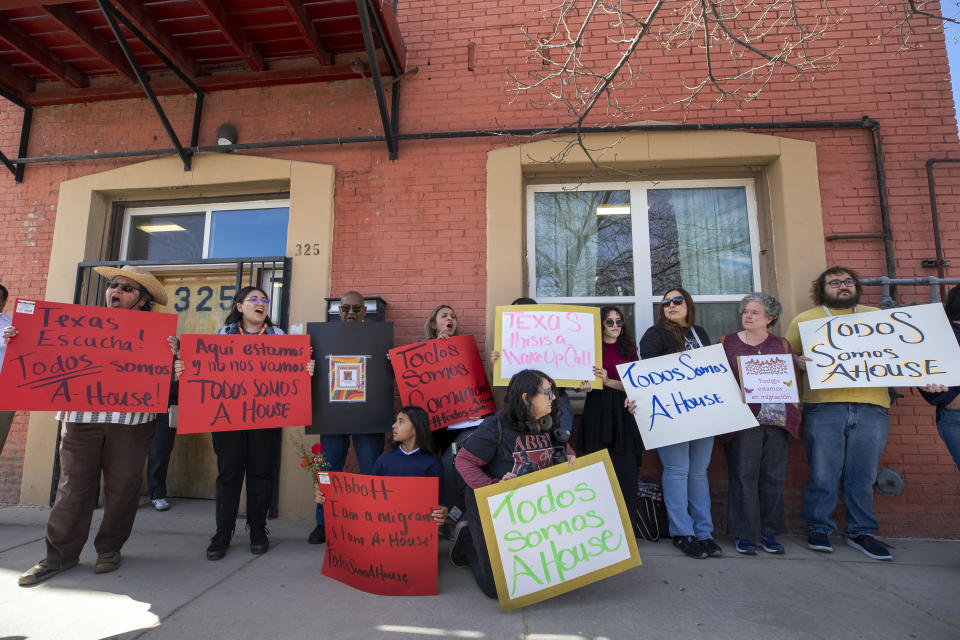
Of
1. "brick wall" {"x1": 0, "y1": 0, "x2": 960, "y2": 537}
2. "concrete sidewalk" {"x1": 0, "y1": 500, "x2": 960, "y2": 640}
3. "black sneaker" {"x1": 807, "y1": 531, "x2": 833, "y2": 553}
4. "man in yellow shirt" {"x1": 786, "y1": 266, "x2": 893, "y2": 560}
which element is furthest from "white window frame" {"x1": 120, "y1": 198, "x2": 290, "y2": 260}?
"black sneaker" {"x1": 807, "y1": 531, "x2": 833, "y2": 553}

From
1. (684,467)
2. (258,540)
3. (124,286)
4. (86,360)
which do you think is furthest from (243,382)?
(684,467)

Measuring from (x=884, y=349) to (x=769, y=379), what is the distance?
0.85 meters

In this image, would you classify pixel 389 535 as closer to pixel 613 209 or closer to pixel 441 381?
pixel 441 381

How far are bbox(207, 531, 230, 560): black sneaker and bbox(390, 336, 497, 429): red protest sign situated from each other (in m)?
1.57

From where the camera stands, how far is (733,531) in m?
3.73

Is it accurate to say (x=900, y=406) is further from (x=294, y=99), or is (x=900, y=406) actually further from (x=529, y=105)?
(x=294, y=99)

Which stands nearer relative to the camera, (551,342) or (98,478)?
(98,478)

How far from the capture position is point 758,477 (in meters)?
3.80

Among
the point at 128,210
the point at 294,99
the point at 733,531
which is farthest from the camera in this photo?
the point at 128,210

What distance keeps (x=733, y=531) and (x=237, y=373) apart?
3.86 meters

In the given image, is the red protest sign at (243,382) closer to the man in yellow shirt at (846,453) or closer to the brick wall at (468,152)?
the brick wall at (468,152)

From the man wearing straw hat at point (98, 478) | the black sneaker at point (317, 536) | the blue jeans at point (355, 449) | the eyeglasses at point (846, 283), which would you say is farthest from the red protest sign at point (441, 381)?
the eyeglasses at point (846, 283)

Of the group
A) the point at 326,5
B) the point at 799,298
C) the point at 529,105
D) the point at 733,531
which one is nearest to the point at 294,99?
the point at 326,5

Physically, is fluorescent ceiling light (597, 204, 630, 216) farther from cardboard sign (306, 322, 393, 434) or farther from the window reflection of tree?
cardboard sign (306, 322, 393, 434)
